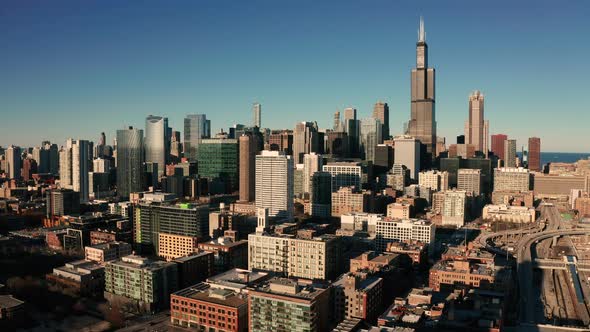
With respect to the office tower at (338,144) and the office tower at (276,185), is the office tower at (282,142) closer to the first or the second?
the office tower at (338,144)

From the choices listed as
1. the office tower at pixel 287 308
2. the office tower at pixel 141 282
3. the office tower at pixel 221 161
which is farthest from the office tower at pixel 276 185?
the office tower at pixel 287 308

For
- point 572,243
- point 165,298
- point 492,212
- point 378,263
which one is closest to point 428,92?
point 492,212

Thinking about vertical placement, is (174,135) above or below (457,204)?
above

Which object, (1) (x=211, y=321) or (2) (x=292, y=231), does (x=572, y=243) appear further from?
(1) (x=211, y=321)

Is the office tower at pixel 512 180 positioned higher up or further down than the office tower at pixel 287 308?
higher up

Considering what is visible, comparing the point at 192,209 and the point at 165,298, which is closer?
the point at 165,298

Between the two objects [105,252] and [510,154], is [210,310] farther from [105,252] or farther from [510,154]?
[510,154]

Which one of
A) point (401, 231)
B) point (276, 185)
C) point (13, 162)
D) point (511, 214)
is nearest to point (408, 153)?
point (511, 214)
